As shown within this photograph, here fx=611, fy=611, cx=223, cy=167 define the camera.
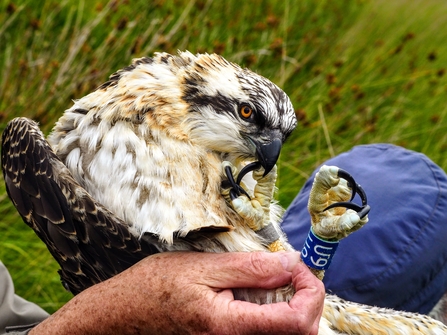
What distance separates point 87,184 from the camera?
2.21 metres

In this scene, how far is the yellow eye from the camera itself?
228 cm

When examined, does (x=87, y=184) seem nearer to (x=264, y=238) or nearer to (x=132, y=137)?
(x=132, y=137)

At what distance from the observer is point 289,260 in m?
1.96

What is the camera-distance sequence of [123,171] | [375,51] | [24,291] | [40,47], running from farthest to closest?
[375,51], [40,47], [24,291], [123,171]

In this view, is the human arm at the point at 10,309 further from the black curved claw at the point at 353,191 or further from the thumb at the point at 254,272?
the black curved claw at the point at 353,191

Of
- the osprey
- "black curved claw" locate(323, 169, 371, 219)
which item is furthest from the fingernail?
"black curved claw" locate(323, 169, 371, 219)

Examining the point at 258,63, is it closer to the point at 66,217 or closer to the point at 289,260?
the point at 66,217

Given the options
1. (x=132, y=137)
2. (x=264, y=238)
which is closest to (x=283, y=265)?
(x=264, y=238)

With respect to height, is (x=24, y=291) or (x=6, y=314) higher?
(x=6, y=314)

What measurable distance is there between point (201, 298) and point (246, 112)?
29.1 inches

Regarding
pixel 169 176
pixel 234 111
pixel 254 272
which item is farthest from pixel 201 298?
pixel 234 111

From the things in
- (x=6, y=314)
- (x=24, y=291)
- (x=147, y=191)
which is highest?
(x=147, y=191)

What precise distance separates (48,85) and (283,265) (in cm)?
319

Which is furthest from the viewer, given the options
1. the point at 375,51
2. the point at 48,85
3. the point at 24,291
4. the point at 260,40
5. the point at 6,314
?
the point at 375,51
